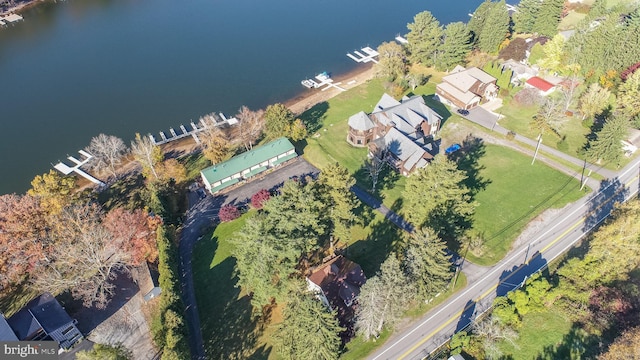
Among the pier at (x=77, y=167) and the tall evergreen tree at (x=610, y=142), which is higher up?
the pier at (x=77, y=167)

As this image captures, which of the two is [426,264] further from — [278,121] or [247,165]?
[278,121]

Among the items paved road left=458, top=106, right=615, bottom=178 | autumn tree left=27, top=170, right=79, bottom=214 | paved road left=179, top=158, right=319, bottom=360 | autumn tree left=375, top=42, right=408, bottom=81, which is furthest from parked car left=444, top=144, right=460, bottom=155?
autumn tree left=27, top=170, right=79, bottom=214

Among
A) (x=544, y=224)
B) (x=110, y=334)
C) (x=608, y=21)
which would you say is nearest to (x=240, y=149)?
(x=110, y=334)

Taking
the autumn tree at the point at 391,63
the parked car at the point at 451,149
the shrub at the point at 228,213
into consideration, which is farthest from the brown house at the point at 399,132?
the shrub at the point at 228,213

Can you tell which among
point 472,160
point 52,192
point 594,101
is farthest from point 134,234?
point 594,101

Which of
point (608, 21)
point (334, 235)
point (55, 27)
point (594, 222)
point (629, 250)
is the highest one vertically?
point (55, 27)

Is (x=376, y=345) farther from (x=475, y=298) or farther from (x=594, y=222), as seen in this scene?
(x=594, y=222)

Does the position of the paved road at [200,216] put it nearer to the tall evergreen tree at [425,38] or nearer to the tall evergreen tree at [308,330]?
the tall evergreen tree at [308,330]
